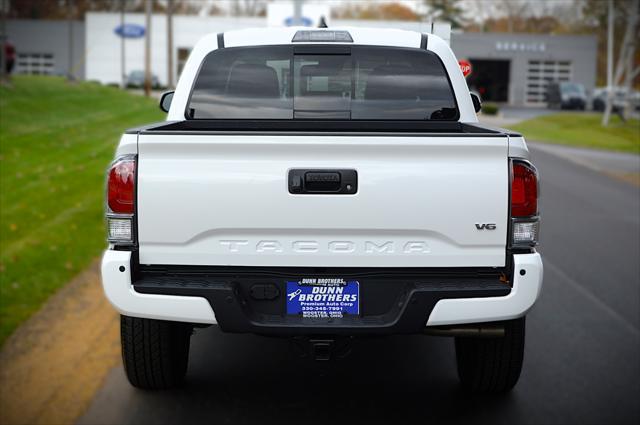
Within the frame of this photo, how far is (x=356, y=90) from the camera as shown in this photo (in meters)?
5.68

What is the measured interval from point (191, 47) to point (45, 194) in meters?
57.1

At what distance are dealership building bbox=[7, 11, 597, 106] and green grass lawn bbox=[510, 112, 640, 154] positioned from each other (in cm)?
2128

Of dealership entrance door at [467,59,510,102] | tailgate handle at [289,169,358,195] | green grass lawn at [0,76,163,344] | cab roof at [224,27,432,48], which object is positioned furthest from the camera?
dealership entrance door at [467,59,510,102]

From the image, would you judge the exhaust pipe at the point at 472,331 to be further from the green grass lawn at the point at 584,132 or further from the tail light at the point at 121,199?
the green grass lawn at the point at 584,132

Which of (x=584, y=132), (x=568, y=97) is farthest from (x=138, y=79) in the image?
(x=584, y=132)

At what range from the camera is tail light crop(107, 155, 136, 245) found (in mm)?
4164

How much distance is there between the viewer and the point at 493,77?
2667 inches

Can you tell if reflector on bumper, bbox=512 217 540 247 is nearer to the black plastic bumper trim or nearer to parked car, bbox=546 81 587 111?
the black plastic bumper trim

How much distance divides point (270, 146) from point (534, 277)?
1.36 metres

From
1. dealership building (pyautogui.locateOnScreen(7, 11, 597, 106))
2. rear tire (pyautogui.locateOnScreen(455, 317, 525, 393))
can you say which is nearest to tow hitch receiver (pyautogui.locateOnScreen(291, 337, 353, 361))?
rear tire (pyautogui.locateOnScreen(455, 317, 525, 393))

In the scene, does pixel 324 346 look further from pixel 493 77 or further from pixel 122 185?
pixel 493 77

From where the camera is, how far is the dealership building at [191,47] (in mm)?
66188

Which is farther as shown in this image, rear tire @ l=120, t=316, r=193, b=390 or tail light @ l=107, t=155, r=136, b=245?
rear tire @ l=120, t=316, r=193, b=390

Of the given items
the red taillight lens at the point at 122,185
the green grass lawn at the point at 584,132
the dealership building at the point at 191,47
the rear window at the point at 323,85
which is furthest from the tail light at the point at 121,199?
the dealership building at the point at 191,47
